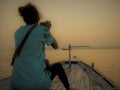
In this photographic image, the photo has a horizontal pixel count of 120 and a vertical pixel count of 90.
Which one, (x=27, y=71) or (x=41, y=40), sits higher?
(x=41, y=40)

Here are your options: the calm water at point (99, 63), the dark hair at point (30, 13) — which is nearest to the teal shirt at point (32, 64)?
the dark hair at point (30, 13)

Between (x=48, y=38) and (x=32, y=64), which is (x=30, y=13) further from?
(x=32, y=64)

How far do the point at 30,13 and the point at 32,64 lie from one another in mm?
489

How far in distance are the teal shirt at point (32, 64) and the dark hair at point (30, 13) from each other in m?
0.12

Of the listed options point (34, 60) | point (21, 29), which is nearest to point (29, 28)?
point (21, 29)

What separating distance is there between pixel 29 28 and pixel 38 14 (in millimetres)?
192

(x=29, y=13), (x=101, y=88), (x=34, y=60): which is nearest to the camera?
(x=34, y=60)

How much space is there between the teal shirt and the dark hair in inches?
4.7

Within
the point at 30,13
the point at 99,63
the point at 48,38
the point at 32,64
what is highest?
the point at 30,13

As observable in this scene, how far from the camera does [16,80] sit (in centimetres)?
210

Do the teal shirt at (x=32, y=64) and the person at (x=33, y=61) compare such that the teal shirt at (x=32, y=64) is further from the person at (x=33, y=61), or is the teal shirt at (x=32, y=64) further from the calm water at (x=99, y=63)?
the calm water at (x=99, y=63)

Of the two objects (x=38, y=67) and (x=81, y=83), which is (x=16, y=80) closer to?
(x=38, y=67)

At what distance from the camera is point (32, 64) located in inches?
80.2

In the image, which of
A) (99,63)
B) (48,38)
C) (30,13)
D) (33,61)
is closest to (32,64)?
(33,61)
